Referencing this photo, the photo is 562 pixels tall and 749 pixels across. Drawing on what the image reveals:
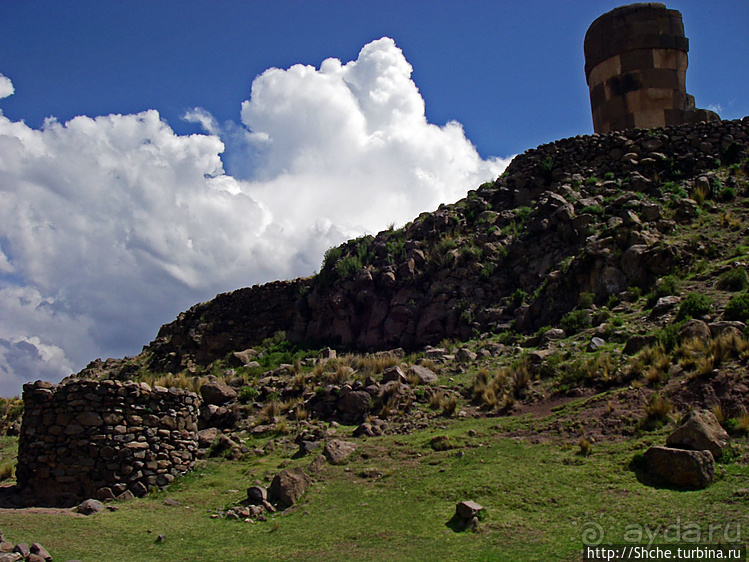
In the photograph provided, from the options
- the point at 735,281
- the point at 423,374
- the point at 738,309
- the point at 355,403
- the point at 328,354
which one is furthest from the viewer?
the point at 328,354

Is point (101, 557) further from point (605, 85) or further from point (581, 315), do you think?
point (605, 85)

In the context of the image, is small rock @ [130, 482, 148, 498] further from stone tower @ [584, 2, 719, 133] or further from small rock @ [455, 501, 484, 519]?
stone tower @ [584, 2, 719, 133]

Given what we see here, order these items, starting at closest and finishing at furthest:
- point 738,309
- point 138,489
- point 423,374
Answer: point 138,489, point 738,309, point 423,374

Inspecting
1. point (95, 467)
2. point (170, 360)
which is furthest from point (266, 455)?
point (170, 360)

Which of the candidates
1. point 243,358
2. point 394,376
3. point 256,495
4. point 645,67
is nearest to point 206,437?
point 256,495

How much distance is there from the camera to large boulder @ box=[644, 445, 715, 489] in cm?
709

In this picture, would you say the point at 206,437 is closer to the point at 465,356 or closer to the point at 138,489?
the point at 138,489

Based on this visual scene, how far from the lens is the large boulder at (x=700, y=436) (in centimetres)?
752

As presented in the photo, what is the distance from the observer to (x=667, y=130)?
21.6 metres

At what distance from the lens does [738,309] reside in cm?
1124

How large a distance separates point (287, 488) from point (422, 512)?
2.19 m

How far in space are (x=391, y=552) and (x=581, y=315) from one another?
9.40m

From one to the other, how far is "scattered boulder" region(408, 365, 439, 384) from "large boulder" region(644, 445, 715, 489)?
6252 mm

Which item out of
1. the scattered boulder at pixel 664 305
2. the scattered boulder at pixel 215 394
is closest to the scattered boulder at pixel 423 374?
the scattered boulder at pixel 215 394
